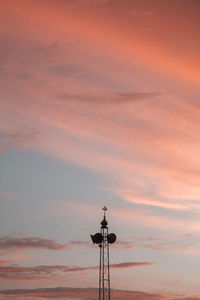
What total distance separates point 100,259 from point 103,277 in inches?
85.2

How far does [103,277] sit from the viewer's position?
52469mm

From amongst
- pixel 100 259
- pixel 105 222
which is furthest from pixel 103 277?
pixel 105 222

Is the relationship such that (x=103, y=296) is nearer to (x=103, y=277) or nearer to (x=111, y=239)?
(x=103, y=277)

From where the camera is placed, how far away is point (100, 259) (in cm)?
5288

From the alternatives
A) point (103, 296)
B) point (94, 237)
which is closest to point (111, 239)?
point (94, 237)

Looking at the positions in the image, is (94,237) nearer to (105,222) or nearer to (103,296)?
(105,222)

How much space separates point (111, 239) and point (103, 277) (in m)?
4.79

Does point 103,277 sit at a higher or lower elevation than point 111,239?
lower

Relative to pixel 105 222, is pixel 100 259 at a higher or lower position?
lower

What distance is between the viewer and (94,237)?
5434 cm

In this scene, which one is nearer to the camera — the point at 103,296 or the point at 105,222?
the point at 103,296

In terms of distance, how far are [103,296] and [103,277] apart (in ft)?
7.33

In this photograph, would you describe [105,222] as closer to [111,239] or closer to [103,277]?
[111,239]

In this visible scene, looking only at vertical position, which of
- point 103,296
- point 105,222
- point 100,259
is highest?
point 105,222
